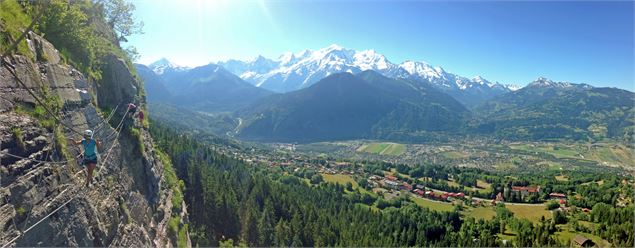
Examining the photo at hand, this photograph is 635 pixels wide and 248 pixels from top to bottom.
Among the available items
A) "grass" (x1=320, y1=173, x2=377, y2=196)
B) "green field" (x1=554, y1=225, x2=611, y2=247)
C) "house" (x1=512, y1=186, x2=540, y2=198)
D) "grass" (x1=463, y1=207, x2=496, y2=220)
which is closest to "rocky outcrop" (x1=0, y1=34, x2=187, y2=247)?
"green field" (x1=554, y1=225, x2=611, y2=247)

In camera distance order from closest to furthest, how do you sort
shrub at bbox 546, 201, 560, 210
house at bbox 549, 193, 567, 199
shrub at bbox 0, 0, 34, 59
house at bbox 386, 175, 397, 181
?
1. shrub at bbox 0, 0, 34, 59
2. shrub at bbox 546, 201, 560, 210
3. house at bbox 549, 193, 567, 199
4. house at bbox 386, 175, 397, 181

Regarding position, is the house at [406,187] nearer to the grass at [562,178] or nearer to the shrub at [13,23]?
the grass at [562,178]

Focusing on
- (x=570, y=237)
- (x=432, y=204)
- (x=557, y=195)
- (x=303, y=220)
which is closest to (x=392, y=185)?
(x=432, y=204)

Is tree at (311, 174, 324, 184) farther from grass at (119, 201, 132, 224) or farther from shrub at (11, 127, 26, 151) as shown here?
shrub at (11, 127, 26, 151)

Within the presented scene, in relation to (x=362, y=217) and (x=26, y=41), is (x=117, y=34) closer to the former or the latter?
(x=26, y=41)

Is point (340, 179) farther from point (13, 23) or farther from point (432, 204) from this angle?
point (13, 23)
